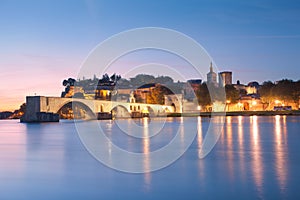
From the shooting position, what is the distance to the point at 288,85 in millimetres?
70438

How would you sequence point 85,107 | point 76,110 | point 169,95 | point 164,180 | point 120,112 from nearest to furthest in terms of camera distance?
point 164,180 < point 85,107 < point 76,110 < point 120,112 < point 169,95

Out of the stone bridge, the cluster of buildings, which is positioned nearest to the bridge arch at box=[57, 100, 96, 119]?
the stone bridge

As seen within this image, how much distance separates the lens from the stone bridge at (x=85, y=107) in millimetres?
50156

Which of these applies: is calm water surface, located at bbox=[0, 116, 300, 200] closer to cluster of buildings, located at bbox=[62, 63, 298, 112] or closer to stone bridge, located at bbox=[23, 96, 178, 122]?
stone bridge, located at bbox=[23, 96, 178, 122]

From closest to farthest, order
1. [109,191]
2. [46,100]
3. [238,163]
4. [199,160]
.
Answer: [109,191]
[238,163]
[199,160]
[46,100]

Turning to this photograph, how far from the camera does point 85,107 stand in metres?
62.8

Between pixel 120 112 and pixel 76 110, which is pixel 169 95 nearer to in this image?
pixel 120 112

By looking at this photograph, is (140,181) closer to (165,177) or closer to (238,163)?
(165,177)

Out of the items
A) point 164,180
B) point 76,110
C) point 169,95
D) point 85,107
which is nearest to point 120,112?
point 76,110

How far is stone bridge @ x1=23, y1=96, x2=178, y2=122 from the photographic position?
5016 centimetres

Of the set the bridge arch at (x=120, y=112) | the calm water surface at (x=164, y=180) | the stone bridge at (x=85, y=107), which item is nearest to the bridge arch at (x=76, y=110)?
the stone bridge at (x=85, y=107)

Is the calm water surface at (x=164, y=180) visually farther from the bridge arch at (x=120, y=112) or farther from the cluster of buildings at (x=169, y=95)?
the cluster of buildings at (x=169, y=95)

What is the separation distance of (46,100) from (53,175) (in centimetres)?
4464

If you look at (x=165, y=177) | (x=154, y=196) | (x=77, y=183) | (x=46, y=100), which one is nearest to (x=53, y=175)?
(x=77, y=183)
